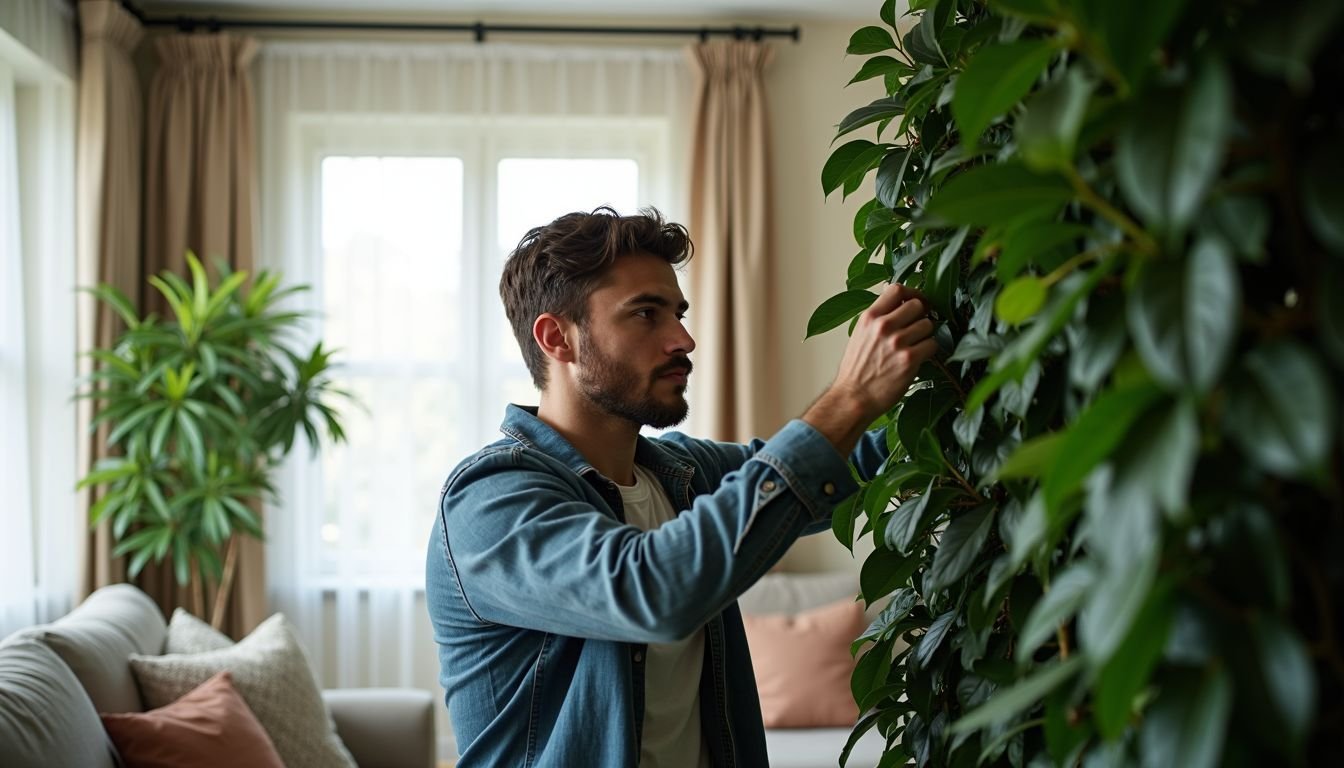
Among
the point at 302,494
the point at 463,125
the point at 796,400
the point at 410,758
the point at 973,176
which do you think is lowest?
the point at 410,758

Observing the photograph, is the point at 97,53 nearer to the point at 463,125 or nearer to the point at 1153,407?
the point at 463,125

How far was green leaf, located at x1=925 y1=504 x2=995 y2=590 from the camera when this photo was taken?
3.21 ft

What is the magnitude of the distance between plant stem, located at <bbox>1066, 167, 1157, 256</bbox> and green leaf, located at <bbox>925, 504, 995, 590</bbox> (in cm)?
39

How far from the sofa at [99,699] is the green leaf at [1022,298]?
191 centimetres

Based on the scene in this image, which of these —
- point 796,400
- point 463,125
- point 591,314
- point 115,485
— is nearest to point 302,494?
point 115,485

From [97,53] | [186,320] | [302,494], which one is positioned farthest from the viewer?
[302,494]

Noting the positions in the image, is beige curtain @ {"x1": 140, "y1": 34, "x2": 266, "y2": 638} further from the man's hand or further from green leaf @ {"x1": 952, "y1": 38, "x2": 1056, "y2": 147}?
green leaf @ {"x1": 952, "y1": 38, "x2": 1056, "y2": 147}

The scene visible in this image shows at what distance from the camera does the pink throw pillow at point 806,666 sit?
3.61m

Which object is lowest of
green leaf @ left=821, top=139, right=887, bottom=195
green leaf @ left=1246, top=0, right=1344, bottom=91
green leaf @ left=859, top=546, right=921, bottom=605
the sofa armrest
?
the sofa armrest

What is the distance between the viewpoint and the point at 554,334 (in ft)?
5.44

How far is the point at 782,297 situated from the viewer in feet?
A: 15.3

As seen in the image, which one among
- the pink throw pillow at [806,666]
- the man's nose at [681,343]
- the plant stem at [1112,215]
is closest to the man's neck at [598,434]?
the man's nose at [681,343]

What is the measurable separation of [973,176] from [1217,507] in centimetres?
23

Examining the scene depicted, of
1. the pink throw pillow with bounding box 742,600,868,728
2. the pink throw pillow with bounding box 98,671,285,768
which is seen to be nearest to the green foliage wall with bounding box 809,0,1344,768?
the pink throw pillow with bounding box 98,671,285,768
